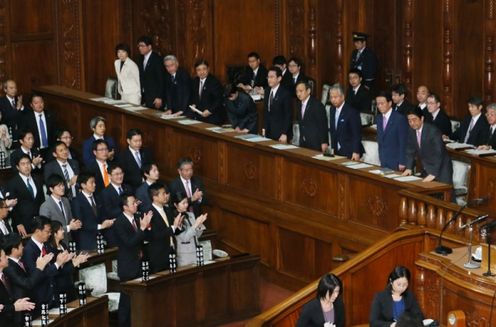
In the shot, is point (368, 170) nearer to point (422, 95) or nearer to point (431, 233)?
point (431, 233)

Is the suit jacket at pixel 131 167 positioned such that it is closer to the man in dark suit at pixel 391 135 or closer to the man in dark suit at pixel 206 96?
→ the man in dark suit at pixel 206 96

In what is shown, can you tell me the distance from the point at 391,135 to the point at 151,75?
3799 mm

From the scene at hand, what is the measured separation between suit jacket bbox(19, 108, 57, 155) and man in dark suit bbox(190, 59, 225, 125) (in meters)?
1.61

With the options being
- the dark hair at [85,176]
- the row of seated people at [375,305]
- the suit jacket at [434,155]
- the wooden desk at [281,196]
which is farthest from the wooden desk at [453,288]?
the dark hair at [85,176]

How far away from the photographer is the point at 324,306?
33.8 feet

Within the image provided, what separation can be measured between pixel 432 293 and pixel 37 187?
14.5 feet

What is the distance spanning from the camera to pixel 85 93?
52.2 ft

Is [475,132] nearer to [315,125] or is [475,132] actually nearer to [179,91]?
[315,125]

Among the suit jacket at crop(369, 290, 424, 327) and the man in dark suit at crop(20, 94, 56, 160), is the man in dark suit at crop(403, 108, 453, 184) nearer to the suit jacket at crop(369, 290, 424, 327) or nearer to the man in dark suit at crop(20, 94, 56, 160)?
the suit jacket at crop(369, 290, 424, 327)

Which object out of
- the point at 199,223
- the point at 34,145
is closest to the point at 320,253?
the point at 199,223

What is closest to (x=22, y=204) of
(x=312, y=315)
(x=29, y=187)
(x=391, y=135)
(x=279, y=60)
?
(x=29, y=187)

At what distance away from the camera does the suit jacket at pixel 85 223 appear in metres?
12.6

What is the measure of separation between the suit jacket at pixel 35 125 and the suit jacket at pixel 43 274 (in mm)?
3579

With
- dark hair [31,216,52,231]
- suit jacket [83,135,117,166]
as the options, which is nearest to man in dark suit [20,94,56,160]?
suit jacket [83,135,117,166]
